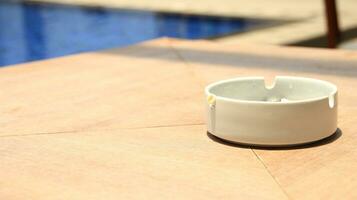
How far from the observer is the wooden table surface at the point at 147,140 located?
2.08 feet

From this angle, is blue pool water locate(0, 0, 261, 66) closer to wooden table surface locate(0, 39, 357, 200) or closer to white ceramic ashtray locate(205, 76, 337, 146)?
wooden table surface locate(0, 39, 357, 200)

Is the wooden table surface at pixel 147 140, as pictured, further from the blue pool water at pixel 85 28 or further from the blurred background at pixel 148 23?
the blue pool water at pixel 85 28

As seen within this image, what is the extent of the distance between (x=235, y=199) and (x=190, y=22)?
174 inches

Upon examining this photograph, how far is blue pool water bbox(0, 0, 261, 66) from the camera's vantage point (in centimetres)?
430

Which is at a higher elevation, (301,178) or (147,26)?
(301,178)

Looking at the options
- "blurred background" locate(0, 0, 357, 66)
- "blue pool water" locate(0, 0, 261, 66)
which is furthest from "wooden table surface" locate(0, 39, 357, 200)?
"blue pool water" locate(0, 0, 261, 66)

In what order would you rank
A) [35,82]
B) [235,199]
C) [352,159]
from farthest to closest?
1. [35,82]
2. [352,159]
3. [235,199]

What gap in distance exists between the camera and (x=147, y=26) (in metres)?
4.98

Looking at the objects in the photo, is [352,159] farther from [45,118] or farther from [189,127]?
[45,118]

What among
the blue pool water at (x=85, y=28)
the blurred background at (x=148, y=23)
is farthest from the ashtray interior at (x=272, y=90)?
the blue pool water at (x=85, y=28)

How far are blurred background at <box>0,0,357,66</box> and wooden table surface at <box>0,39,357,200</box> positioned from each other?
2.07 meters

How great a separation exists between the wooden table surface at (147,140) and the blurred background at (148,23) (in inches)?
81.5

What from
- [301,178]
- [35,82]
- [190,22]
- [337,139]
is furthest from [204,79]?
[190,22]

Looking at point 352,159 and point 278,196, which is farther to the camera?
point 352,159
